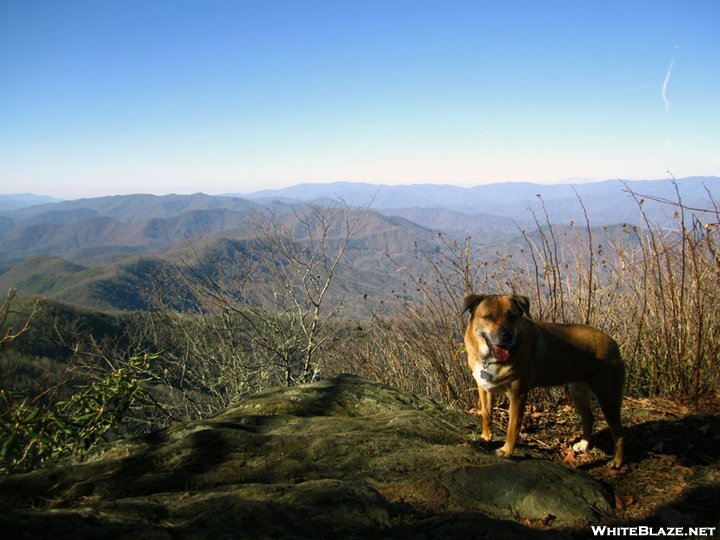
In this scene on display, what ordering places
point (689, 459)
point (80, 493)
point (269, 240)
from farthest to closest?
1. point (269, 240)
2. point (689, 459)
3. point (80, 493)

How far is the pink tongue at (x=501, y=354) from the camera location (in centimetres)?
347

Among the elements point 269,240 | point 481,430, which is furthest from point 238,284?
point 481,430

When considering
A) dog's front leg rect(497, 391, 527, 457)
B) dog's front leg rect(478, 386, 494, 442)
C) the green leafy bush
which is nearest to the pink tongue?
dog's front leg rect(497, 391, 527, 457)

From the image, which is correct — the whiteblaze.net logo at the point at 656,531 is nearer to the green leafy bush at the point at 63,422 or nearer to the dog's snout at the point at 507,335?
the dog's snout at the point at 507,335

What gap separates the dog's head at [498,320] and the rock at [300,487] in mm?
856

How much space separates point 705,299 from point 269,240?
8277mm

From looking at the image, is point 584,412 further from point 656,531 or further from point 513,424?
point 656,531

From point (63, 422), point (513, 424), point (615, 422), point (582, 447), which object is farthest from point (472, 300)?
point (63, 422)

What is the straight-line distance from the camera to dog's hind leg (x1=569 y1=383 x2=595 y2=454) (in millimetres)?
3975

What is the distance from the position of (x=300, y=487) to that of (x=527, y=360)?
84.8 inches

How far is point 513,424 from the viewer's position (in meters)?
3.54

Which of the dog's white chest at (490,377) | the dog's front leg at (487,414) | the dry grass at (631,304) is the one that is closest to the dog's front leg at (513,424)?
the dog's white chest at (490,377)

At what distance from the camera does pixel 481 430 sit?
4.25m

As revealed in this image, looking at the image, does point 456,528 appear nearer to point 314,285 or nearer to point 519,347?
point 519,347
